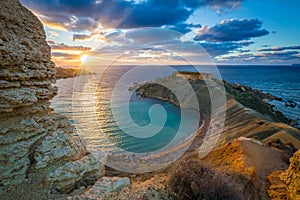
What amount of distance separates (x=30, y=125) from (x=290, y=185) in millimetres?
10221

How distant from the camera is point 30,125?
21.6ft

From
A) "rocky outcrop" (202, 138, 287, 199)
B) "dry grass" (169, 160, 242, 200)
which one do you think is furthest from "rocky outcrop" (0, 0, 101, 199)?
"rocky outcrop" (202, 138, 287, 199)

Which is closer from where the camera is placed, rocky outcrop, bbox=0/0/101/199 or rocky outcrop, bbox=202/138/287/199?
rocky outcrop, bbox=0/0/101/199

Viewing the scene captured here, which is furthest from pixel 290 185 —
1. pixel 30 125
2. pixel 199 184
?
pixel 30 125

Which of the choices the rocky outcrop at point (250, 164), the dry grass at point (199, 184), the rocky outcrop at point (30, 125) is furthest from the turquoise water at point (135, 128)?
the dry grass at point (199, 184)

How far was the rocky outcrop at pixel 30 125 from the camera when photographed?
5.84 meters

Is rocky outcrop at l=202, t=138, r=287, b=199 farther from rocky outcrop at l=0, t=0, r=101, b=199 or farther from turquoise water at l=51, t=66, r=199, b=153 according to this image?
turquoise water at l=51, t=66, r=199, b=153

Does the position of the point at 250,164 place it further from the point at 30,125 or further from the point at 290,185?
the point at 30,125

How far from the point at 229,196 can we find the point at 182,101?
39418 mm

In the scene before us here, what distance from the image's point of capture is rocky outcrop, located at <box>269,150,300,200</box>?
7117 millimetres

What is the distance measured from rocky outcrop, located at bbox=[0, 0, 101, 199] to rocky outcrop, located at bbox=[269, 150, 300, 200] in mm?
7636

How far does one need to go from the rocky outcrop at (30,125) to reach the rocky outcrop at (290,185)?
7.64 m

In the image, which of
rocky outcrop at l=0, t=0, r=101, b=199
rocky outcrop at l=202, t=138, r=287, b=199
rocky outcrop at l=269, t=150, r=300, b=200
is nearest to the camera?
rocky outcrop at l=0, t=0, r=101, b=199

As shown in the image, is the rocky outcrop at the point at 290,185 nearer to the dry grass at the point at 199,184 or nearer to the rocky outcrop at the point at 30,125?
the dry grass at the point at 199,184
